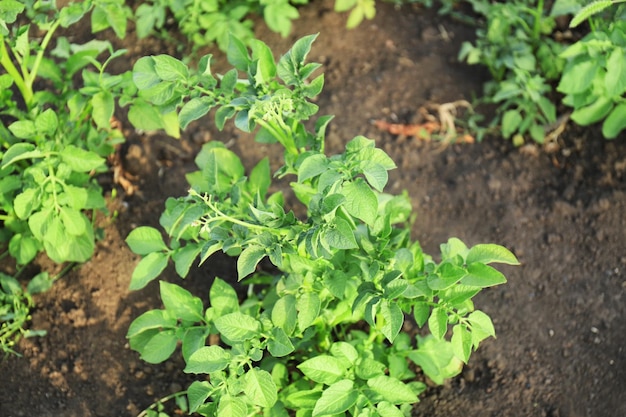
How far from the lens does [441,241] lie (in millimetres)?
3123

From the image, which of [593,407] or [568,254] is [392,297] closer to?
[593,407]

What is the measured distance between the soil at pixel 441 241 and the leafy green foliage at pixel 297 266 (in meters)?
0.44

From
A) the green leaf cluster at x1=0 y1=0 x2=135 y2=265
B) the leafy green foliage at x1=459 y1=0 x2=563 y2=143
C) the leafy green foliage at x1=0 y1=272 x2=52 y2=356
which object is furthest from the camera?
the leafy green foliage at x1=459 y1=0 x2=563 y2=143

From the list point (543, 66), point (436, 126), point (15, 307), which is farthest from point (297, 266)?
point (543, 66)

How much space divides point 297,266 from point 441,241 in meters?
1.12

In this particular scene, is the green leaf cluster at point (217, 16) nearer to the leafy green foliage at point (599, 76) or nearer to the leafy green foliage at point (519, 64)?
the leafy green foliage at point (519, 64)

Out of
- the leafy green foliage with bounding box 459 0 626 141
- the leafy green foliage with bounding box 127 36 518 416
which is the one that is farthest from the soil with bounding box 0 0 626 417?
the leafy green foliage with bounding box 127 36 518 416

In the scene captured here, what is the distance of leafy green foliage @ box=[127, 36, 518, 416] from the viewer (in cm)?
198

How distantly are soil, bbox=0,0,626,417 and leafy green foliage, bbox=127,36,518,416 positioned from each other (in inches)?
17.2

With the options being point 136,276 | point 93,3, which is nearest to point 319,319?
point 136,276

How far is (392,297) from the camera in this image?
202 cm

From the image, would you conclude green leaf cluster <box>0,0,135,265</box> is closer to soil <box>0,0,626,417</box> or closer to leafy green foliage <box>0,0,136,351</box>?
leafy green foliage <box>0,0,136,351</box>

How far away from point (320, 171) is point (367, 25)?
211cm

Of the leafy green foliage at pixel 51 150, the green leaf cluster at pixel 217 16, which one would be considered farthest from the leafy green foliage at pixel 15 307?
the green leaf cluster at pixel 217 16
